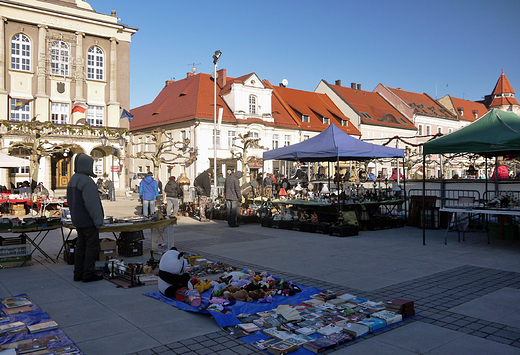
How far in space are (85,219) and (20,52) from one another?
107ft

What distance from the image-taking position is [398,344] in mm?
4535

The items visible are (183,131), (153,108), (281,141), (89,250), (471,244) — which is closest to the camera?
(89,250)

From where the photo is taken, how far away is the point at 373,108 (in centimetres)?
5688

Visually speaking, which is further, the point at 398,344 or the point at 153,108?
the point at 153,108

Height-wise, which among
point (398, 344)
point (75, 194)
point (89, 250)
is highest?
point (75, 194)

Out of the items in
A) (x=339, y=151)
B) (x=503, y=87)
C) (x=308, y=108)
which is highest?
(x=503, y=87)

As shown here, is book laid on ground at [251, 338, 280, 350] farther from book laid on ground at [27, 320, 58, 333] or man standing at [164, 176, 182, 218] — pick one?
man standing at [164, 176, 182, 218]

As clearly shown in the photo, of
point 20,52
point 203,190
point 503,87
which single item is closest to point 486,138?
point 203,190

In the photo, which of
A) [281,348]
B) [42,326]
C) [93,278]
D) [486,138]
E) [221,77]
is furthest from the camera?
[221,77]

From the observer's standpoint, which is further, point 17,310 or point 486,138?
point 486,138

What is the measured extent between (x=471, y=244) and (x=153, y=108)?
146 feet

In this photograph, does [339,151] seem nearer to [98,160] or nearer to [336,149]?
[336,149]

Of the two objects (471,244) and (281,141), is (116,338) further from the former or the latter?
(281,141)

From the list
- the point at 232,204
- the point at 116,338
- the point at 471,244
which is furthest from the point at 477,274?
the point at 232,204
